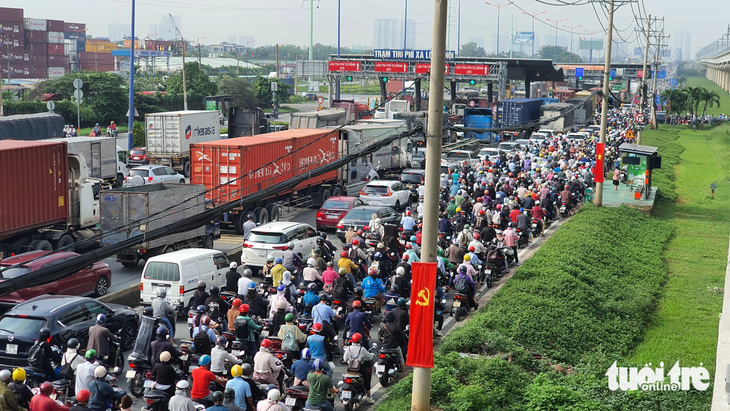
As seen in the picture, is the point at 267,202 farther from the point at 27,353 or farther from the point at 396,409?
the point at 396,409

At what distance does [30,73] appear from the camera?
113375mm

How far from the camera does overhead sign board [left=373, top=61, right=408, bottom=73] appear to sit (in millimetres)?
65750

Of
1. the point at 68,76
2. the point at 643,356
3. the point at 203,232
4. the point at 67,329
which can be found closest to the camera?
the point at 67,329

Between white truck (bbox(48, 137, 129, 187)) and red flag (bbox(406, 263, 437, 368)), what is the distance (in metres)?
25.3

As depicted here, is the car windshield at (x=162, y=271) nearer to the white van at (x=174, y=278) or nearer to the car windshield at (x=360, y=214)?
the white van at (x=174, y=278)

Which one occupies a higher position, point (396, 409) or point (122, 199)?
point (122, 199)

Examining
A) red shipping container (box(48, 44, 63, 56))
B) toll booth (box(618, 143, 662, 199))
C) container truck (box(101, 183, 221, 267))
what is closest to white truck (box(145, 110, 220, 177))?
container truck (box(101, 183, 221, 267))

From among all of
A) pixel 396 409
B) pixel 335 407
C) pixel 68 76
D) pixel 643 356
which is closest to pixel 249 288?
pixel 335 407

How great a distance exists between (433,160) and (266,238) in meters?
11.2

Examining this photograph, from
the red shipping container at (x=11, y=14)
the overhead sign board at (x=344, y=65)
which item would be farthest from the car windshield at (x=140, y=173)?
the red shipping container at (x=11, y=14)

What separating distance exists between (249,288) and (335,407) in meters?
3.33

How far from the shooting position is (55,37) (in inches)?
4628

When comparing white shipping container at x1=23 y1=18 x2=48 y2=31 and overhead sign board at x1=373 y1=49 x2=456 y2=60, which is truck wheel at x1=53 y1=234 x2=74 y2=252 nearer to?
overhead sign board at x1=373 y1=49 x2=456 y2=60

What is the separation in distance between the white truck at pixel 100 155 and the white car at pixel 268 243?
1449 centimetres
